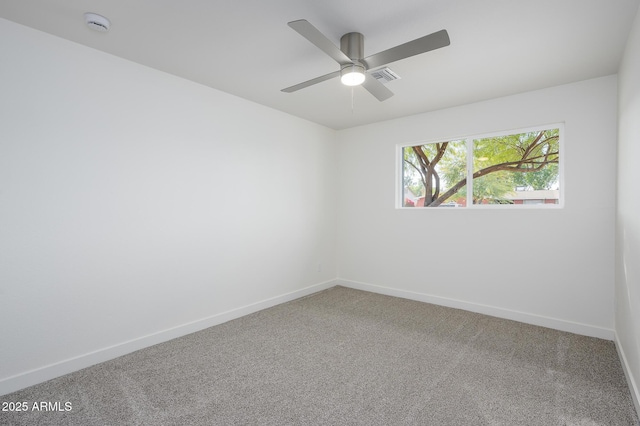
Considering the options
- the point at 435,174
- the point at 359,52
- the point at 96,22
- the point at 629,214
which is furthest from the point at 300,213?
the point at 629,214

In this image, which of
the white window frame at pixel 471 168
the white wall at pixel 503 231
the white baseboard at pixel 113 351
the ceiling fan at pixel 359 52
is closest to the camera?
the ceiling fan at pixel 359 52

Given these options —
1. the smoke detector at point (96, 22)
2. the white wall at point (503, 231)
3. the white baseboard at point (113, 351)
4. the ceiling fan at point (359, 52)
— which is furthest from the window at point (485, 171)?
A: the smoke detector at point (96, 22)

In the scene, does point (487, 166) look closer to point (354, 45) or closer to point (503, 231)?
point (503, 231)

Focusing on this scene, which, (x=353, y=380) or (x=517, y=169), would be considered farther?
(x=517, y=169)

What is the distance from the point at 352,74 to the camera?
7.06 ft

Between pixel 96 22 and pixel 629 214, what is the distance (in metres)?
3.77

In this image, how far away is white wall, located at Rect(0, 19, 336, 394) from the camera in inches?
81.0

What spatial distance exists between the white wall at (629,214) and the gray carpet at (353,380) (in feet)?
0.79

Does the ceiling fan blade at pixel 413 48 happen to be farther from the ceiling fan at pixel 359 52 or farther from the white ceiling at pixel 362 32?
the white ceiling at pixel 362 32

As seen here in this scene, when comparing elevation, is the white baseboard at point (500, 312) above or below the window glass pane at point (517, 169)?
below

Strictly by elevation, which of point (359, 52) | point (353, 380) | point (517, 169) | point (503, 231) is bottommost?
point (353, 380)

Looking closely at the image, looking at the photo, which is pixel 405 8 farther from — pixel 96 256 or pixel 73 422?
pixel 73 422

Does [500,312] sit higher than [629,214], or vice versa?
[629,214]

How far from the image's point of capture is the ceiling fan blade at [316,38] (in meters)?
1.62
